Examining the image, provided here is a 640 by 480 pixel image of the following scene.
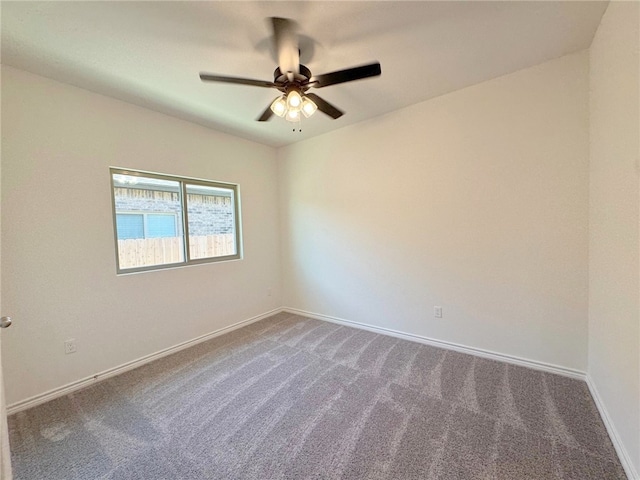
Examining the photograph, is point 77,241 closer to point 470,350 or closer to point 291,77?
point 291,77

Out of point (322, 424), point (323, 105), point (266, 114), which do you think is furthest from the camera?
point (266, 114)

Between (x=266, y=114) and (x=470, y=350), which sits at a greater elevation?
(x=266, y=114)

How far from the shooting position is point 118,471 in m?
1.45

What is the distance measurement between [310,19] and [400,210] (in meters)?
2.00

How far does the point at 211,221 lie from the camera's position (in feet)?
11.4

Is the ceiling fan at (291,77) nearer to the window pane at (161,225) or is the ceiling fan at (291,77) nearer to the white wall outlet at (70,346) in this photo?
the window pane at (161,225)

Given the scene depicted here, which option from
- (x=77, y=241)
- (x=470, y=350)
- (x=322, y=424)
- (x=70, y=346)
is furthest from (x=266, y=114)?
(x=470, y=350)

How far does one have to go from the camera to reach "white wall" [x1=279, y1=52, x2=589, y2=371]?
214cm

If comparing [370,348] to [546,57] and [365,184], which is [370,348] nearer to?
[365,184]

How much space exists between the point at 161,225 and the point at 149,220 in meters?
0.14

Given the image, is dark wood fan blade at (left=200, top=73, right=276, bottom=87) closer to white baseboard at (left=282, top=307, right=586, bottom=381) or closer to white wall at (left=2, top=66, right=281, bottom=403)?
white wall at (left=2, top=66, right=281, bottom=403)

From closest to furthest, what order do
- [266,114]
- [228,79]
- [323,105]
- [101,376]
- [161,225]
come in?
[228,79] → [323,105] → [266,114] → [101,376] → [161,225]

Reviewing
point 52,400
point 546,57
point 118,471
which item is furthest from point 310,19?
point 52,400

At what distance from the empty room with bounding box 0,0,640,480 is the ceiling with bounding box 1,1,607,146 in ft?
0.05
